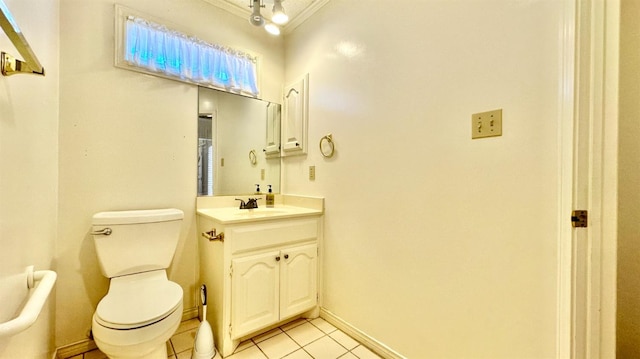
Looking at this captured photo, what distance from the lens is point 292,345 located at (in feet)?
5.35

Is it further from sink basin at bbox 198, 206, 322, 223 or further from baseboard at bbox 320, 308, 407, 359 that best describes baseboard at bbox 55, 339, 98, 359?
baseboard at bbox 320, 308, 407, 359

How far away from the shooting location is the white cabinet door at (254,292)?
1.53 metres

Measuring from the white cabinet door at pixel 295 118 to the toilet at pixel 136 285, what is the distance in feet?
3.35

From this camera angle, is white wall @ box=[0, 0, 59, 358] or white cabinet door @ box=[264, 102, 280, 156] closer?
white wall @ box=[0, 0, 59, 358]

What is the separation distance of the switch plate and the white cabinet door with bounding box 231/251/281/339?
1325mm

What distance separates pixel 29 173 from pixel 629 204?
2594 millimetres

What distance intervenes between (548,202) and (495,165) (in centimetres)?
22

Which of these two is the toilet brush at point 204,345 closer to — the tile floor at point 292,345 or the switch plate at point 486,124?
the tile floor at point 292,345

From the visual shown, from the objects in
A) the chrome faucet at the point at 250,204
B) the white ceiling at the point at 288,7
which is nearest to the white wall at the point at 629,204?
the white ceiling at the point at 288,7

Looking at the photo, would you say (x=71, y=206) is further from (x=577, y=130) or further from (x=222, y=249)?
(x=577, y=130)

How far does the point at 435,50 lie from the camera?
4.24ft

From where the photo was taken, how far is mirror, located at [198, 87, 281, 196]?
198 centimetres

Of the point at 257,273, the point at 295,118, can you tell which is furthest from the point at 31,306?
the point at 295,118

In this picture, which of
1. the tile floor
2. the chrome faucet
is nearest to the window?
the chrome faucet
